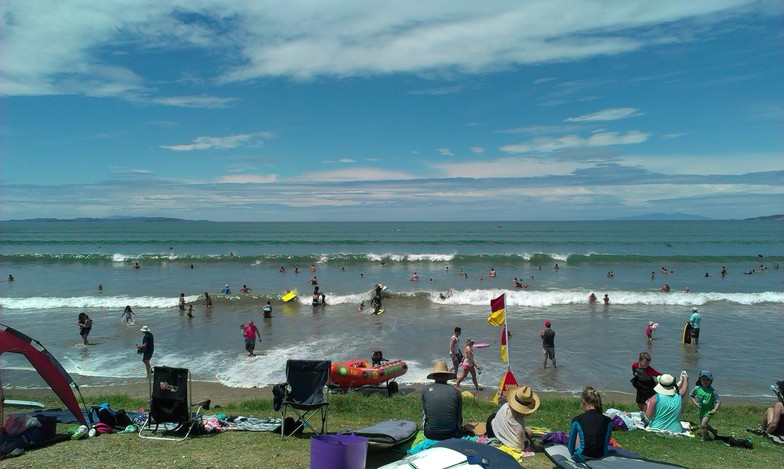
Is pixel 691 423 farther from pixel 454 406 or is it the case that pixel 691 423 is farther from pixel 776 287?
pixel 776 287

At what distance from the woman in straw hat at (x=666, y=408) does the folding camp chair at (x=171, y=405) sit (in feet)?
25.4

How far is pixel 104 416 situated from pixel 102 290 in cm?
2716

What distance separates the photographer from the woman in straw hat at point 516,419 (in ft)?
21.8

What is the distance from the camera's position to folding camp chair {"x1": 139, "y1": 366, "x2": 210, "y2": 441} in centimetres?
800

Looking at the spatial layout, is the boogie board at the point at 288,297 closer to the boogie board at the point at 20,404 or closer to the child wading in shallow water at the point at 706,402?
the boogie board at the point at 20,404

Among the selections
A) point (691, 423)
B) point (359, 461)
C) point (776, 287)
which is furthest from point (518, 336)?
point (776, 287)

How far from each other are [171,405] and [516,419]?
544 cm

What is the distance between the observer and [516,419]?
683 centimetres

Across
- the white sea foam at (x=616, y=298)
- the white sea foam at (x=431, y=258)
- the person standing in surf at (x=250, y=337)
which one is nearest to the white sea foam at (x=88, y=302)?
the person standing in surf at (x=250, y=337)

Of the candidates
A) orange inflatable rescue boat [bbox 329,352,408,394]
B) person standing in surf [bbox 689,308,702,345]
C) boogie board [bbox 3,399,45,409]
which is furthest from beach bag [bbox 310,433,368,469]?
person standing in surf [bbox 689,308,702,345]

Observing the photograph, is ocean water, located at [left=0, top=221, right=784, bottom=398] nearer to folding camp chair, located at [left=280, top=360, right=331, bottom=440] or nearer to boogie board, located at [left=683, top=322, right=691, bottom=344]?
boogie board, located at [left=683, top=322, right=691, bottom=344]

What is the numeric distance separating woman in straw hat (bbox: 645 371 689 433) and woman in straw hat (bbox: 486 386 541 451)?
117 inches

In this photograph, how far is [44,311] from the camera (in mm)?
24891

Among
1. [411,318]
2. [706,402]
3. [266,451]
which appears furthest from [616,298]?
[266,451]
